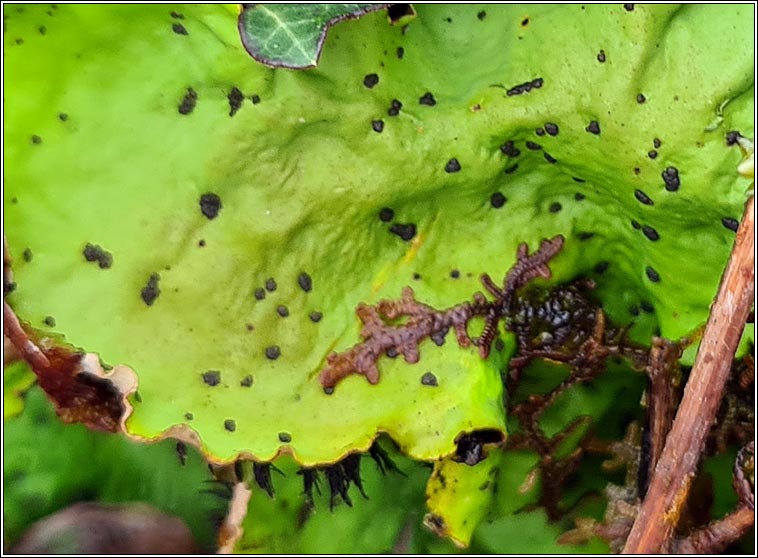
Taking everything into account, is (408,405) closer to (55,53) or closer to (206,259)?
(206,259)

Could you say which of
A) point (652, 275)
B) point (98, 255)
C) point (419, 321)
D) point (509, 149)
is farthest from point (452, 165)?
point (98, 255)

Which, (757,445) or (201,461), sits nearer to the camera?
(757,445)

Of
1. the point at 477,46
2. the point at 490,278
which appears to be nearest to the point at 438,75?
the point at 477,46

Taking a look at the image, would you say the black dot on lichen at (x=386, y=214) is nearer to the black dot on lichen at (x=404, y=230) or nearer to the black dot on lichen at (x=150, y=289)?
the black dot on lichen at (x=404, y=230)

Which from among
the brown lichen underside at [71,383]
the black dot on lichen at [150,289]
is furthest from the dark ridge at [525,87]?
the brown lichen underside at [71,383]

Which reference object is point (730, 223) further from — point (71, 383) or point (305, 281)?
point (71, 383)

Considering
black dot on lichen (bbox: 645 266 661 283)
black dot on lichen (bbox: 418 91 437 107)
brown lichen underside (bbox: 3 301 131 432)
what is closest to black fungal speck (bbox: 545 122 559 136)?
black dot on lichen (bbox: 418 91 437 107)

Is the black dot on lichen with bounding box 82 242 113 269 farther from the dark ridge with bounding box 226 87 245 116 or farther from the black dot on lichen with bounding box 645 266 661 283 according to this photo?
the black dot on lichen with bounding box 645 266 661 283
